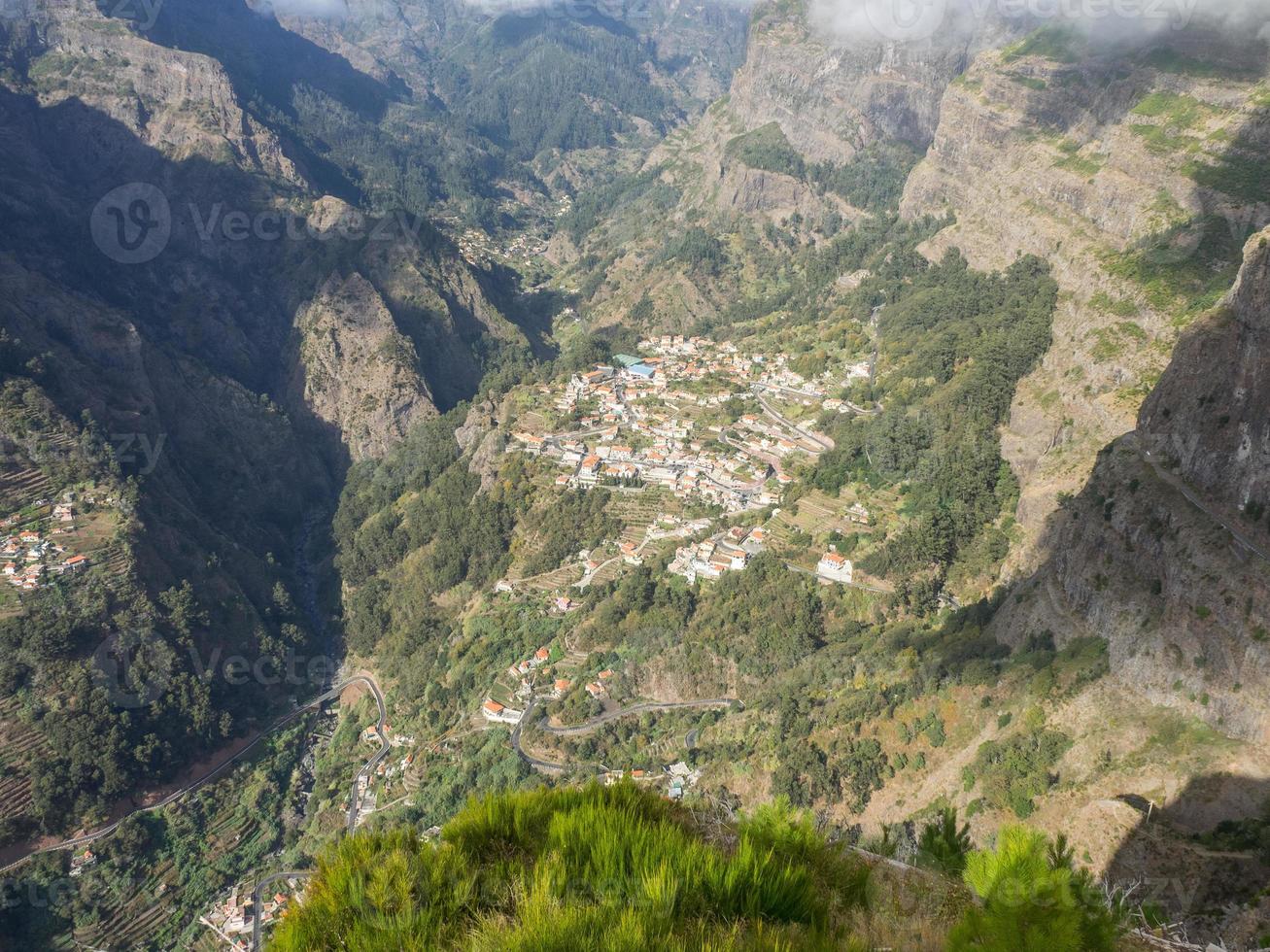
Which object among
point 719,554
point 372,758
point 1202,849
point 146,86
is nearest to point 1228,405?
point 1202,849

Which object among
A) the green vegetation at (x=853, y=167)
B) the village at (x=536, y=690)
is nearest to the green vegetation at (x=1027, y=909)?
the village at (x=536, y=690)

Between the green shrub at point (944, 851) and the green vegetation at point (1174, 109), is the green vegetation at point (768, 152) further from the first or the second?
the green shrub at point (944, 851)

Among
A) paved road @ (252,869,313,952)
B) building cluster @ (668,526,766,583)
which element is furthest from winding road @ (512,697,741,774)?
paved road @ (252,869,313,952)

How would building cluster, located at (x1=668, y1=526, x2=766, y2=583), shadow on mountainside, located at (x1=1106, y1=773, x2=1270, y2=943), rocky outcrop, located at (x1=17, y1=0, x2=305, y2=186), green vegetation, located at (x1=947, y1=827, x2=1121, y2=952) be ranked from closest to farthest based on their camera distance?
green vegetation, located at (x1=947, y1=827, x2=1121, y2=952) → shadow on mountainside, located at (x1=1106, y1=773, x2=1270, y2=943) → building cluster, located at (x1=668, y1=526, x2=766, y2=583) → rocky outcrop, located at (x1=17, y1=0, x2=305, y2=186)

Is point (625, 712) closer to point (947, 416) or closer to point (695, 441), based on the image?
point (695, 441)

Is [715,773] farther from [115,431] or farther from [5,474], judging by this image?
[115,431]

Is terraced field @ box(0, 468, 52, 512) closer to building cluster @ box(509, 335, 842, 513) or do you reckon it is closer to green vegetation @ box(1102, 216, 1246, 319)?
building cluster @ box(509, 335, 842, 513)
